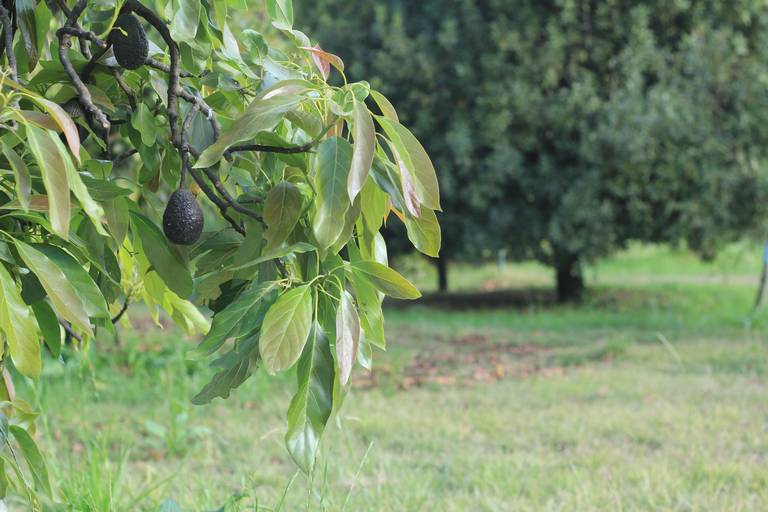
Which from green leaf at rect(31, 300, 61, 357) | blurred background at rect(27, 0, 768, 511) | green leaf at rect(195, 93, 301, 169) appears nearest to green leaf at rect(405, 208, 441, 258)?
green leaf at rect(195, 93, 301, 169)

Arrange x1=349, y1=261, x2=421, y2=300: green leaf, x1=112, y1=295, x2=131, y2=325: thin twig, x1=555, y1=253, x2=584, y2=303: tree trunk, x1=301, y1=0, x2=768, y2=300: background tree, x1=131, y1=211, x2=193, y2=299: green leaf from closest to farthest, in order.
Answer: x1=349, y1=261, x2=421, y2=300: green leaf < x1=131, y1=211, x2=193, y2=299: green leaf < x1=112, y1=295, x2=131, y2=325: thin twig < x1=301, y1=0, x2=768, y2=300: background tree < x1=555, y1=253, x2=584, y2=303: tree trunk

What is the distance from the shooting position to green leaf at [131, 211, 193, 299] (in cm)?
128

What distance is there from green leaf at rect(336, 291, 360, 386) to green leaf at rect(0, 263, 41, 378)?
394mm

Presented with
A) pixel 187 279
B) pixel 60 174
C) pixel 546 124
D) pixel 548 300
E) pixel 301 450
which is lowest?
pixel 548 300

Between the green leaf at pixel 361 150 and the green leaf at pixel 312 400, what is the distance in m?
0.26

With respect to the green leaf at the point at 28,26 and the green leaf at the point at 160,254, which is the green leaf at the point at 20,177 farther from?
the green leaf at the point at 28,26

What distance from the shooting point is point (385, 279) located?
3.78ft

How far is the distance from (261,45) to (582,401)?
3.42 meters

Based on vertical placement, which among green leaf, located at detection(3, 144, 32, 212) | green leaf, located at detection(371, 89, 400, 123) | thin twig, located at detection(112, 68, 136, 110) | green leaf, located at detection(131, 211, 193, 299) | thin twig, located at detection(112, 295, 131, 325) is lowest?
thin twig, located at detection(112, 295, 131, 325)

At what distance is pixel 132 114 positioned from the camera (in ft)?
4.36

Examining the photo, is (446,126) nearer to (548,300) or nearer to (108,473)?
(548,300)

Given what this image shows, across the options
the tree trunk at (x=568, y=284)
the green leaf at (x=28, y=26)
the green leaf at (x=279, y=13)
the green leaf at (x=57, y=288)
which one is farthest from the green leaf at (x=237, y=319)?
the tree trunk at (x=568, y=284)

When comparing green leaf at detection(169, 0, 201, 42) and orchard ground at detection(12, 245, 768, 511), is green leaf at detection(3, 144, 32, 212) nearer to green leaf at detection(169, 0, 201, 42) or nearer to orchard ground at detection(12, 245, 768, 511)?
green leaf at detection(169, 0, 201, 42)

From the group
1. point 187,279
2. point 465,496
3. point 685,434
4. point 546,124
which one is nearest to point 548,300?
point 546,124
